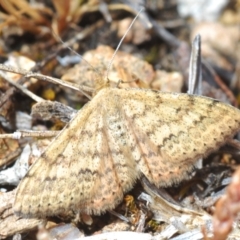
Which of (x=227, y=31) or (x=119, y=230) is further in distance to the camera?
(x=227, y=31)

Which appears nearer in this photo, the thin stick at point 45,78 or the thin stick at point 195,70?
the thin stick at point 45,78

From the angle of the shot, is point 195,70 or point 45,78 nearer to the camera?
point 45,78

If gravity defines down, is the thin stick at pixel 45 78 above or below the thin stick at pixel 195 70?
below

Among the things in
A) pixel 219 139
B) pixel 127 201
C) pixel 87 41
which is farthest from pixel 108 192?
pixel 87 41

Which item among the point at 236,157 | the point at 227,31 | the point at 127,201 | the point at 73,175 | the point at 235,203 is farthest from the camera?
the point at 227,31

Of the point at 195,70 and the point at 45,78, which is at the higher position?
the point at 195,70

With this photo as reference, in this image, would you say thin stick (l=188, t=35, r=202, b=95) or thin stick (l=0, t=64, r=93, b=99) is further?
thin stick (l=188, t=35, r=202, b=95)

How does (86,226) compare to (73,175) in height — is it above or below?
below

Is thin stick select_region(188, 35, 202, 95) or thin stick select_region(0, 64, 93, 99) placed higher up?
thin stick select_region(188, 35, 202, 95)

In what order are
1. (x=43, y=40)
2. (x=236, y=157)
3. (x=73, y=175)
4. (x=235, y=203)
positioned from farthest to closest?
(x=43, y=40)
(x=236, y=157)
(x=73, y=175)
(x=235, y=203)

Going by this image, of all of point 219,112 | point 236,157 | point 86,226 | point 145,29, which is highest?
point 145,29

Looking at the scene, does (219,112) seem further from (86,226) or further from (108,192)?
(86,226)
